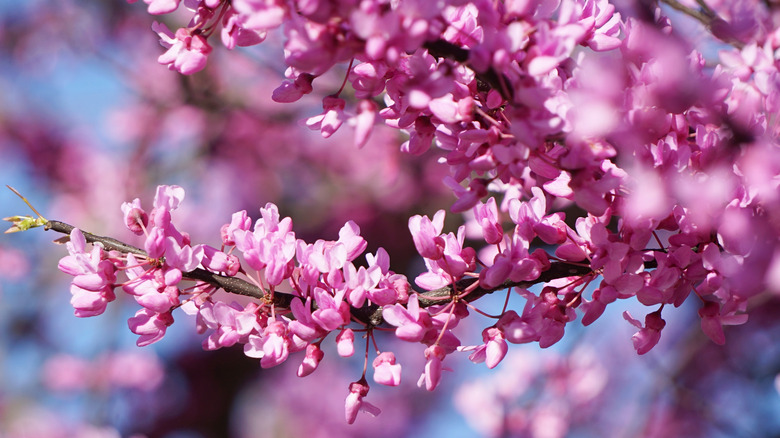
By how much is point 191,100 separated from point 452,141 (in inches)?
84.0

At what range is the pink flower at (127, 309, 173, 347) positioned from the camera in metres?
1.21

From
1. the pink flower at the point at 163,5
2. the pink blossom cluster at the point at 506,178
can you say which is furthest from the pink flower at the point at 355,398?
the pink flower at the point at 163,5

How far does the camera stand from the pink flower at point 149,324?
3.98ft

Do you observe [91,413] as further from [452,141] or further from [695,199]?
[695,199]

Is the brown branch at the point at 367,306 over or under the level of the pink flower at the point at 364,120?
under

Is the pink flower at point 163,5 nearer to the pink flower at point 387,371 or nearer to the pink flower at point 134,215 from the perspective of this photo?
the pink flower at point 134,215

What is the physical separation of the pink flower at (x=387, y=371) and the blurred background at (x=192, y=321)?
5.85 feet

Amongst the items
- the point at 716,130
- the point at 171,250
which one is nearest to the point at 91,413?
the point at 171,250

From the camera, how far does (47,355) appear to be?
206 inches

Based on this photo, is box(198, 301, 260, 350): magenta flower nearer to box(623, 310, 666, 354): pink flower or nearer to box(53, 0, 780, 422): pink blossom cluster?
box(53, 0, 780, 422): pink blossom cluster

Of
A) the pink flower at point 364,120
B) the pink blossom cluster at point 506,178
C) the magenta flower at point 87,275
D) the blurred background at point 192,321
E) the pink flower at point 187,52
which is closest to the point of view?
the pink blossom cluster at point 506,178

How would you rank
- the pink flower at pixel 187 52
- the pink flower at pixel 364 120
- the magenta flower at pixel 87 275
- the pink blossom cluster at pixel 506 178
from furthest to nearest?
the pink flower at pixel 187 52
the magenta flower at pixel 87 275
the pink flower at pixel 364 120
the pink blossom cluster at pixel 506 178

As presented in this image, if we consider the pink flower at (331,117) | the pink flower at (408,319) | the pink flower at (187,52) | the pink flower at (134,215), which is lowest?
the pink flower at (408,319)

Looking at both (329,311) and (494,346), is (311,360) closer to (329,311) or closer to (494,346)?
Result: (329,311)
